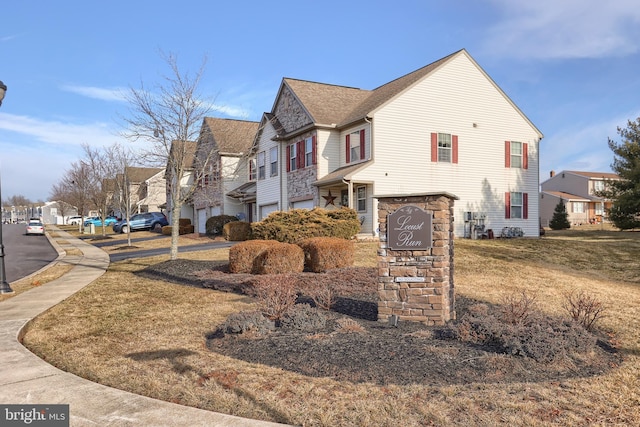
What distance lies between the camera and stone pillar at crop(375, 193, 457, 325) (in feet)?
24.0

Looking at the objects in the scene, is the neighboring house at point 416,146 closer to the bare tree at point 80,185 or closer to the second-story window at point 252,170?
the second-story window at point 252,170

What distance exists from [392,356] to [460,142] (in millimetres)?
19775

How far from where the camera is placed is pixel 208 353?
5984 mm

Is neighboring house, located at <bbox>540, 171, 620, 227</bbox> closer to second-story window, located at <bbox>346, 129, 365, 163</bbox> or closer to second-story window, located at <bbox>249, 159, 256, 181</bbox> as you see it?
second-story window, located at <bbox>249, 159, 256, 181</bbox>

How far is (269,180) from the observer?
92.0ft

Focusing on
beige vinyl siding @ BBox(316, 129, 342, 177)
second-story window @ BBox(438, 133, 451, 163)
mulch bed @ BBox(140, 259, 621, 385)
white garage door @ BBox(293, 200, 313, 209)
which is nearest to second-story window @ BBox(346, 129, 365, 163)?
beige vinyl siding @ BBox(316, 129, 342, 177)

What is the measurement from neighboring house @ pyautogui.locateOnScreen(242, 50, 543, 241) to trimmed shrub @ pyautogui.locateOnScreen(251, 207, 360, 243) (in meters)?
1.53

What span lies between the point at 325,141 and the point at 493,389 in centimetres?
1989

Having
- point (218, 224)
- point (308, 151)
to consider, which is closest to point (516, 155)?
point (308, 151)

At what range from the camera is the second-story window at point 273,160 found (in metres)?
27.5

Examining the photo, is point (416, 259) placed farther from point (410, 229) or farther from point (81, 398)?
point (81, 398)

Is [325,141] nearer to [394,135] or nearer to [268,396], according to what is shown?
[394,135]

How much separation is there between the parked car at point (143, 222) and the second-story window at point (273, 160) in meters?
20.2

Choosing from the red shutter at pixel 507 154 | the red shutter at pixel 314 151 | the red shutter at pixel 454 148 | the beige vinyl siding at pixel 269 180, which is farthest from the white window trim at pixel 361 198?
the red shutter at pixel 507 154
